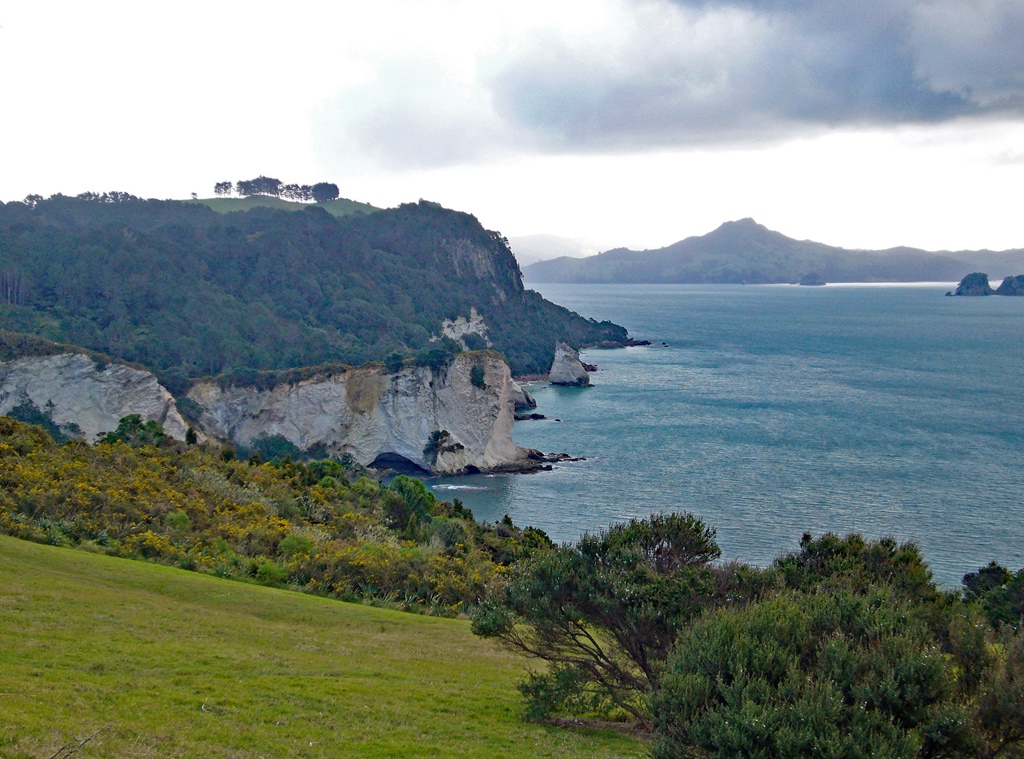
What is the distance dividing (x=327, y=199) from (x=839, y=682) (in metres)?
158

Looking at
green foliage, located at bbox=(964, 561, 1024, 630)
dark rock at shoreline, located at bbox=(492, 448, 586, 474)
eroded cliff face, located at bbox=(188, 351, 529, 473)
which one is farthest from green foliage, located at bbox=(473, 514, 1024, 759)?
eroded cliff face, located at bbox=(188, 351, 529, 473)

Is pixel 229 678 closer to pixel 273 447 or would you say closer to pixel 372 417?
pixel 273 447

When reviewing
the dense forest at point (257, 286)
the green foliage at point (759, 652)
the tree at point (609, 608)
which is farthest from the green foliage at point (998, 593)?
the dense forest at point (257, 286)

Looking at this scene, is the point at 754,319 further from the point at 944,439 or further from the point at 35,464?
the point at 35,464

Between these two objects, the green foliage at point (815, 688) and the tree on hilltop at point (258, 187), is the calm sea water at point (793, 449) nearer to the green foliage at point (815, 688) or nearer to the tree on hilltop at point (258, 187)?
the green foliage at point (815, 688)

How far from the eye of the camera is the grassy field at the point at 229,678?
8.62m

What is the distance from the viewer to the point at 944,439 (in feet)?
192

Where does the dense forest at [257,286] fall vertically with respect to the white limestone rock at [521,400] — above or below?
above

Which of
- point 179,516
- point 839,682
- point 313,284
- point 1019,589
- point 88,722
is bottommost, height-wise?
point 1019,589

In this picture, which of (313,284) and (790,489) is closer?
(790,489)

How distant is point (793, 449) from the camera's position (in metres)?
58.4

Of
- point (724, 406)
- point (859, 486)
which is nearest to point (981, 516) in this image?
point (859, 486)

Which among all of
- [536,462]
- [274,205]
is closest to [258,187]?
[274,205]

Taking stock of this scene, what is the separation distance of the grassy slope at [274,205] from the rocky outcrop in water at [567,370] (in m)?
60.3
